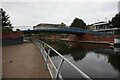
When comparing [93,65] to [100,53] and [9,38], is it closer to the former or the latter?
[100,53]

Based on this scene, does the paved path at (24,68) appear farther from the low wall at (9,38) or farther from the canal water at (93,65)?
the low wall at (9,38)

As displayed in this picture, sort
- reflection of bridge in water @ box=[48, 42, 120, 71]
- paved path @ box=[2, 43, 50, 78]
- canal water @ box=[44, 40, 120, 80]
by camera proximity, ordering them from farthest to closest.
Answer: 1. reflection of bridge in water @ box=[48, 42, 120, 71]
2. canal water @ box=[44, 40, 120, 80]
3. paved path @ box=[2, 43, 50, 78]

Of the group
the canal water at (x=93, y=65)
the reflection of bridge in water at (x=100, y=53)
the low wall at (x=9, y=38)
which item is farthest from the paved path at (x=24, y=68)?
the low wall at (x=9, y=38)

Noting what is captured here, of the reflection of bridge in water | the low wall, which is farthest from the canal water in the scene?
the low wall

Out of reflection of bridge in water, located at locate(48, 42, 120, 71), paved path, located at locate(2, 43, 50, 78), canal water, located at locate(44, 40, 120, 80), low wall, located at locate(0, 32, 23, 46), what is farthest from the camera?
low wall, located at locate(0, 32, 23, 46)

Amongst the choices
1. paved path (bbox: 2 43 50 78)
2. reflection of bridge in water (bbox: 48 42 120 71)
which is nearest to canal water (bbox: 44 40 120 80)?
reflection of bridge in water (bbox: 48 42 120 71)

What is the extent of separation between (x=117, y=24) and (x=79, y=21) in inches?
715

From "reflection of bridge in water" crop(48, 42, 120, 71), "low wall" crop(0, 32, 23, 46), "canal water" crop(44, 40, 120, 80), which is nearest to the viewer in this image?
"canal water" crop(44, 40, 120, 80)

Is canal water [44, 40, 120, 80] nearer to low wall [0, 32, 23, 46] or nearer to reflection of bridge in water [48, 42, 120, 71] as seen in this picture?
reflection of bridge in water [48, 42, 120, 71]

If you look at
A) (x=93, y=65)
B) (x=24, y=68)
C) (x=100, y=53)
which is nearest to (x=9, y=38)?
(x=100, y=53)

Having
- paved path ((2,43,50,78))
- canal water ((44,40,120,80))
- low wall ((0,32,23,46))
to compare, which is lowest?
canal water ((44,40,120,80))

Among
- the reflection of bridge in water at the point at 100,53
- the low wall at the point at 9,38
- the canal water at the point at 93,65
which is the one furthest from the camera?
the low wall at the point at 9,38

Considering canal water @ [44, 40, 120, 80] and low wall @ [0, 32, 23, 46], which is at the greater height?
low wall @ [0, 32, 23, 46]

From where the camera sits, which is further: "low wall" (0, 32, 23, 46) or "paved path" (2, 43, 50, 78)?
"low wall" (0, 32, 23, 46)
